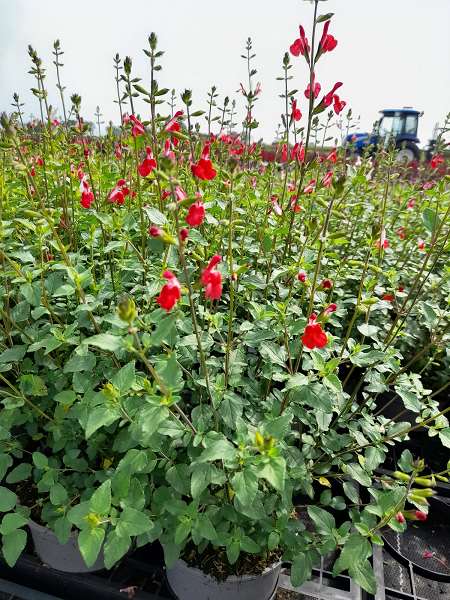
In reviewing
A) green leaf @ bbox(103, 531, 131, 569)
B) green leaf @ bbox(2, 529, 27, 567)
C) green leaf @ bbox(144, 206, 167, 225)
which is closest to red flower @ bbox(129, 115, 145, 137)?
green leaf @ bbox(144, 206, 167, 225)

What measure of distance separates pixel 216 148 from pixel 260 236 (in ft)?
4.01

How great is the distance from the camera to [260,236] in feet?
7.07

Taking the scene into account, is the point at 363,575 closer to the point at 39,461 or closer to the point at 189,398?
the point at 189,398

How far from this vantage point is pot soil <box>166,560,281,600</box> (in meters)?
1.50

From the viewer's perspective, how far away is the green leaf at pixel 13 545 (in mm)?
1372

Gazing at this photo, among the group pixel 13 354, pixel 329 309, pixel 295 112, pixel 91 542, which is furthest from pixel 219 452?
pixel 295 112

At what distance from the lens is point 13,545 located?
139cm

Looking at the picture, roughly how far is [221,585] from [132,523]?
21.3 inches

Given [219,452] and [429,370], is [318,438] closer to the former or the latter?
[219,452]

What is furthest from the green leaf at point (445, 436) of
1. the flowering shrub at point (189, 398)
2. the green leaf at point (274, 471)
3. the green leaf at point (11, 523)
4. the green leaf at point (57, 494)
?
the green leaf at point (11, 523)

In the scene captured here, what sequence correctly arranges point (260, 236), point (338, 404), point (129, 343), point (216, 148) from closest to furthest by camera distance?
point (129, 343), point (338, 404), point (260, 236), point (216, 148)

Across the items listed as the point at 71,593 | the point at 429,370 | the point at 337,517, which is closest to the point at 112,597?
the point at 71,593

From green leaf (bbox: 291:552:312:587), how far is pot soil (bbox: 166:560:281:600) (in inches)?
5.2

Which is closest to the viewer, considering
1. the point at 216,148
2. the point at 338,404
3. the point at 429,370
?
the point at 338,404
